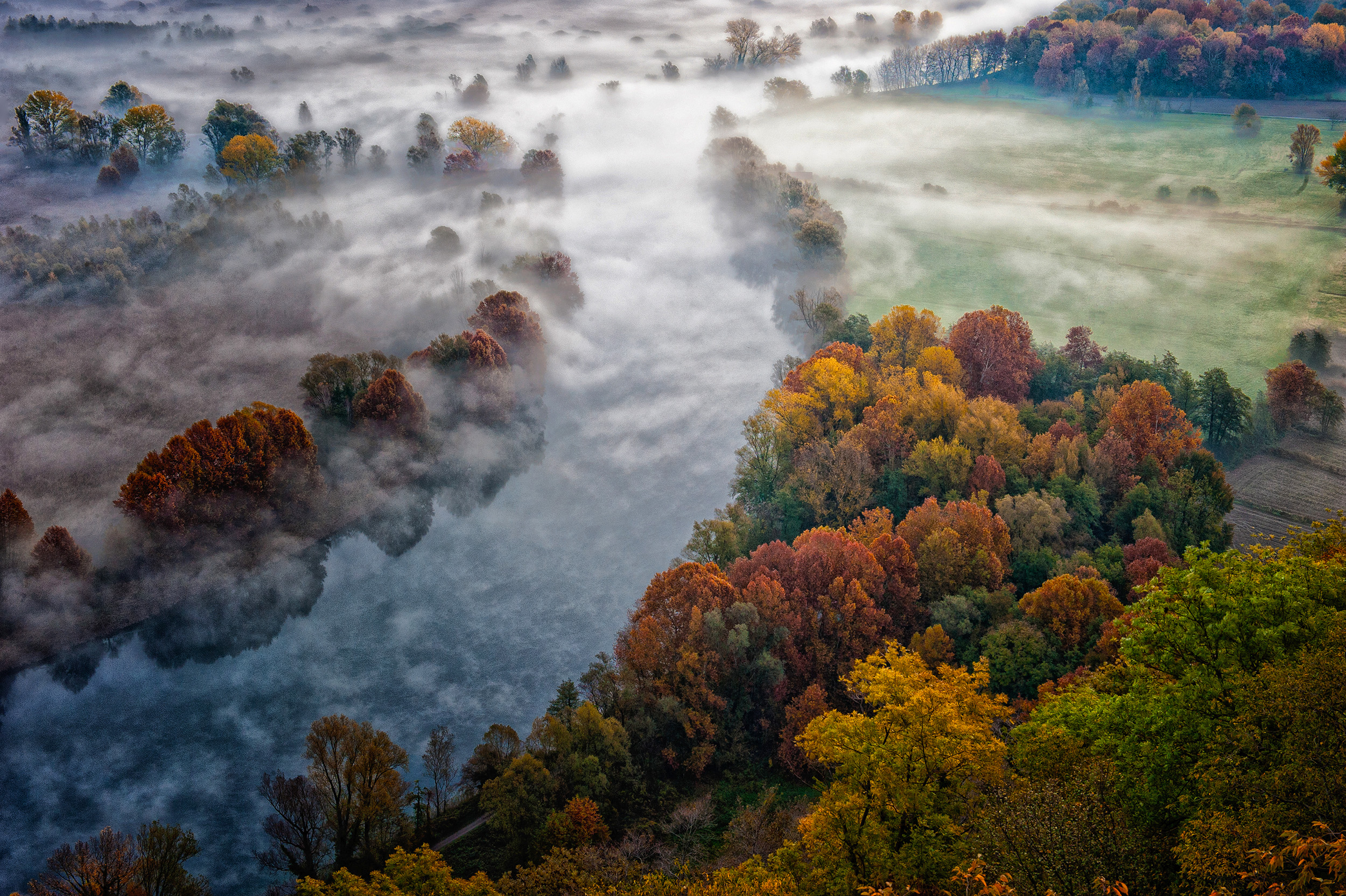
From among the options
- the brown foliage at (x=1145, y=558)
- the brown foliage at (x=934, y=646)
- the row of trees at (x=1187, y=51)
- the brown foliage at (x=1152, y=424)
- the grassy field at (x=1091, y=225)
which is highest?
the row of trees at (x=1187, y=51)

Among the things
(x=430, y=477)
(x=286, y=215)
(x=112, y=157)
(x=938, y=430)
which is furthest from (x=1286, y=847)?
(x=112, y=157)

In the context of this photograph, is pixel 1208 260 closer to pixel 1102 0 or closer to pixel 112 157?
pixel 1102 0

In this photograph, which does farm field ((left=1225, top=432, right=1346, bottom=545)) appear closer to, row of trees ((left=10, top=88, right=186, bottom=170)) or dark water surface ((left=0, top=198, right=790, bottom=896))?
dark water surface ((left=0, top=198, right=790, bottom=896))

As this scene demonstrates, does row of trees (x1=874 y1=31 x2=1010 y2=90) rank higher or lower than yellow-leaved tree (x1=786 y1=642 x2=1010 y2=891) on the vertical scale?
higher

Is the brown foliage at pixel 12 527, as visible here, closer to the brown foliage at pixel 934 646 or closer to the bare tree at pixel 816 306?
the brown foliage at pixel 934 646

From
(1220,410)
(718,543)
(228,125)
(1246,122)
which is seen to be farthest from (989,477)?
(228,125)

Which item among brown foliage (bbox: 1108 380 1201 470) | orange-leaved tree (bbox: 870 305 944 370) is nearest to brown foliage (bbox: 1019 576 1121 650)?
brown foliage (bbox: 1108 380 1201 470)

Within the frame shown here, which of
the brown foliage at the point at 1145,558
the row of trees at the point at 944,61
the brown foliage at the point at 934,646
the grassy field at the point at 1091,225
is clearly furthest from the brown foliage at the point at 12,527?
the row of trees at the point at 944,61
